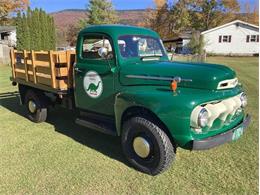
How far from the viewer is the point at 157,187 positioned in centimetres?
348

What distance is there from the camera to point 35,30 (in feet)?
77.2

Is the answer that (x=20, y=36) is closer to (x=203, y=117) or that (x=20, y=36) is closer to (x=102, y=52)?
(x=102, y=52)

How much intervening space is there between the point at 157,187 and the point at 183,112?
3.44 feet

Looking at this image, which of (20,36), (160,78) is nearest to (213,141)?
(160,78)

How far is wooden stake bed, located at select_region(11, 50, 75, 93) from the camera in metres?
5.14

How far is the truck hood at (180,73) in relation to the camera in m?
3.61

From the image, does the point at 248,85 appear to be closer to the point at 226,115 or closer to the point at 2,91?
the point at 226,115

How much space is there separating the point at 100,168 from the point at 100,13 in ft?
Result: 155

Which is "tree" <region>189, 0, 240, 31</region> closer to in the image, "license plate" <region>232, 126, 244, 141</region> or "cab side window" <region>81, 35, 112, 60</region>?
"cab side window" <region>81, 35, 112, 60</region>

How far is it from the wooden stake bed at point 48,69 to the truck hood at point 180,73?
1.48m

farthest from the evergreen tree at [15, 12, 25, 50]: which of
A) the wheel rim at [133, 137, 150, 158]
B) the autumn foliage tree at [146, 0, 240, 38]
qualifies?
the autumn foliage tree at [146, 0, 240, 38]

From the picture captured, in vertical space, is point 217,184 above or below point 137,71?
below

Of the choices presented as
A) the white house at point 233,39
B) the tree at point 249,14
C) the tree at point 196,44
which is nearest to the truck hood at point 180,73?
the tree at point 196,44

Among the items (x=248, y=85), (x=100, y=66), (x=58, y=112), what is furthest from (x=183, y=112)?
(x=248, y=85)
